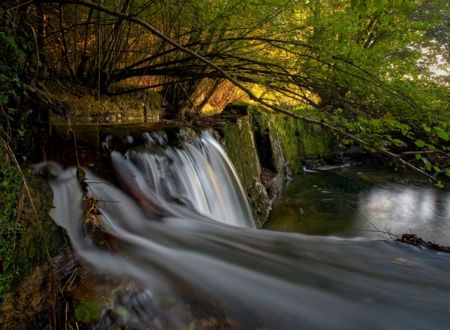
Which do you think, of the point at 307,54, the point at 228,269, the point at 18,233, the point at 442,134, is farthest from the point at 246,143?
the point at 18,233

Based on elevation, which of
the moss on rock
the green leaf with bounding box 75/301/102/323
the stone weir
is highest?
the stone weir

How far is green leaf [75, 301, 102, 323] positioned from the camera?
5.22 feet

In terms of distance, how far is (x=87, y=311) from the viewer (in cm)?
161

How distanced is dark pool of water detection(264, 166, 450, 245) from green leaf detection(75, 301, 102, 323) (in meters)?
4.36

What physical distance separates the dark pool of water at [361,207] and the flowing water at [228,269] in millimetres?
2600

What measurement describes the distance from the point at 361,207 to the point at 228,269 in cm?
584

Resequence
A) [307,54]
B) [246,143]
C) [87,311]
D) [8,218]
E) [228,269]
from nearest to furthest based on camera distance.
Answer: [87,311] < [8,218] < [228,269] < [307,54] < [246,143]

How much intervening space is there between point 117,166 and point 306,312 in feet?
7.76

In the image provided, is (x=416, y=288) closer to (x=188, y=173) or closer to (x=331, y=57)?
(x=331, y=57)

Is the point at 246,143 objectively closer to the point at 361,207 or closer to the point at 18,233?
the point at 361,207

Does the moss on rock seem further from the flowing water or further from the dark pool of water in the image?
the dark pool of water

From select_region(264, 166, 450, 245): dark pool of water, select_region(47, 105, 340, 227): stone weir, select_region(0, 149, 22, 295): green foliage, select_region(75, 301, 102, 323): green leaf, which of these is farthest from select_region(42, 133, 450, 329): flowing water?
select_region(264, 166, 450, 245): dark pool of water

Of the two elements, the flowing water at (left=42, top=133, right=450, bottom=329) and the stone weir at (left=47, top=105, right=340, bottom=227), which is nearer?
the flowing water at (left=42, top=133, right=450, bottom=329)

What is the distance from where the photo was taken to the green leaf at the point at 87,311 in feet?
5.22
